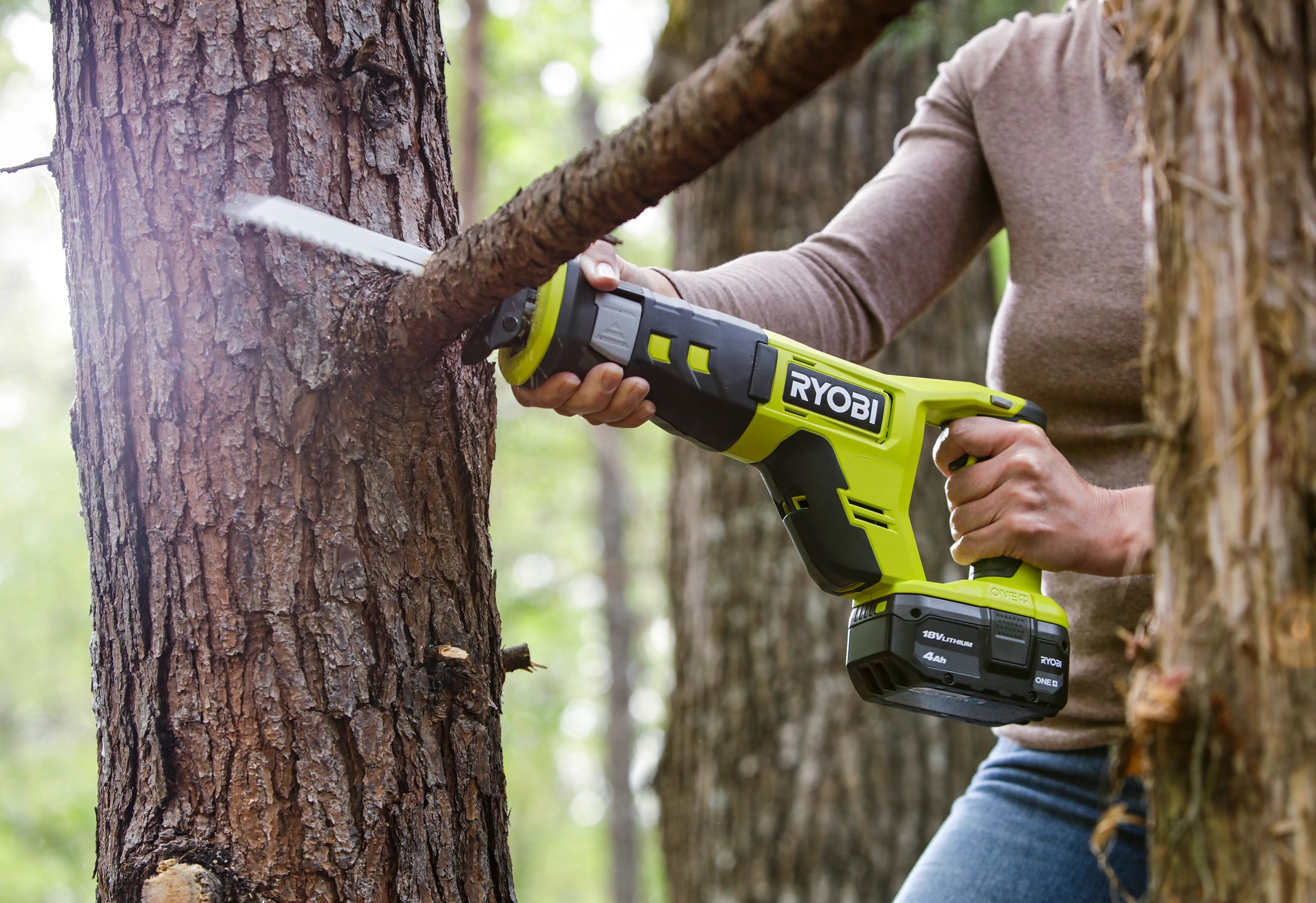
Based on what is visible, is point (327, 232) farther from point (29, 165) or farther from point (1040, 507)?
point (1040, 507)

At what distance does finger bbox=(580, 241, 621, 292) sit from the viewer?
1240 millimetres

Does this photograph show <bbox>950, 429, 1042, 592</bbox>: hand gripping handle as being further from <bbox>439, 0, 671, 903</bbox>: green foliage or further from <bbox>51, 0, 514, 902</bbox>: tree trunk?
<bbox>439, 0, 671, 903</bbox>: green foliage

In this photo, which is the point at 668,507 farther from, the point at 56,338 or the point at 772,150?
the point at 56,338

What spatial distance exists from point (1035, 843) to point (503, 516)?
10663mm

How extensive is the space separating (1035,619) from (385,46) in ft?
3.94

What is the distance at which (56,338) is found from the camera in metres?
7.33

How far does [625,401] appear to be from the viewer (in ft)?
4.30

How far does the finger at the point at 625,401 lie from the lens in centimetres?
130

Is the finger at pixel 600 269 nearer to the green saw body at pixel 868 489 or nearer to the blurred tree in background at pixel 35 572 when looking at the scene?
the green saw body at pixel 868 489

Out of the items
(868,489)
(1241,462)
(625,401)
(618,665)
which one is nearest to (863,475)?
(868,489)

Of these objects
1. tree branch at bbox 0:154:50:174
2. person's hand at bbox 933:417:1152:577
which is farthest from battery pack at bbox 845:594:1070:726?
tree branch at bbox 0:154:50:174

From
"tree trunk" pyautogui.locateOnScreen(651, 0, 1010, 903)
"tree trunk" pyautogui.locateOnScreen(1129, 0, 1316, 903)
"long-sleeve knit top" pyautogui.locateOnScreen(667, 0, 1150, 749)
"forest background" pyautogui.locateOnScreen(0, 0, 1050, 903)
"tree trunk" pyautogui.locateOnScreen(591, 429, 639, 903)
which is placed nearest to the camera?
"tree trunk" pyautogui.locateOnScreen(1129, 0, 1316, 903)

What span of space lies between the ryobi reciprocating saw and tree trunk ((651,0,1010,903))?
1.82 meters

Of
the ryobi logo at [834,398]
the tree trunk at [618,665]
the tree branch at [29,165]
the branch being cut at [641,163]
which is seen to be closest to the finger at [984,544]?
the ryobi logo at [834,398]
